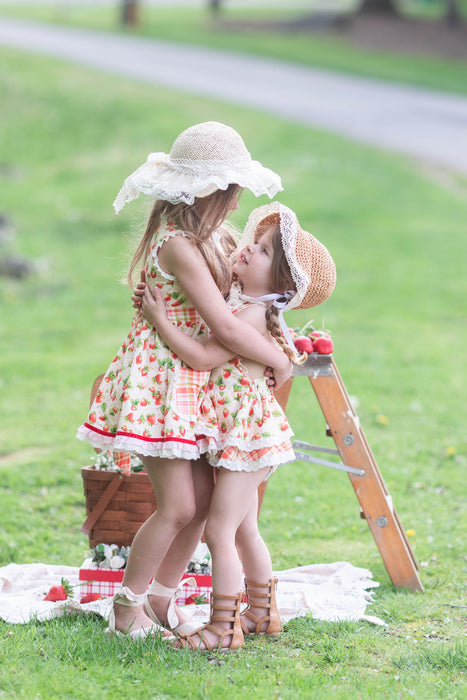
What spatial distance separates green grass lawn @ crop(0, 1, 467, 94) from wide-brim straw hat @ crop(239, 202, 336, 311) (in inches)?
765

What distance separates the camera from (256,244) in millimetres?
3307

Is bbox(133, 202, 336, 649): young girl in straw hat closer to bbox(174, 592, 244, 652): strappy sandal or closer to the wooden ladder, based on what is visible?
bbox(174, 592, 244, 652): strappy sandal

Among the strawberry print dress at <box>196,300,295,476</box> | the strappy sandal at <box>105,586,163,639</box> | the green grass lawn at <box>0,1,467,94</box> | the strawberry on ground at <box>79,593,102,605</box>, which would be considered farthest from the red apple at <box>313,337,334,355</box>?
the green grass lawn at <box>0,1,467,94</box>

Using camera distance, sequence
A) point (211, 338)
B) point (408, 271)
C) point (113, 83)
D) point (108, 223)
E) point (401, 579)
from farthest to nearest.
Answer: point (113, 83) → point (108, 223) → point (408, 271) → point (401, 579) → point (211, 338)

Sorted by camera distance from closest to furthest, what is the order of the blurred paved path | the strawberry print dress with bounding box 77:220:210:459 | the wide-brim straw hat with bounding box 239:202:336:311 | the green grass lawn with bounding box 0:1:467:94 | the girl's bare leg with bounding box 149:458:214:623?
the strawberry print dress with bounding box 77:220:210:459, the wide-brim straw hat with bounding box 239:202:336:311, the girl's bare leg with bounding box 149:458:214:623, the blurred paved path, the green grass lawn with bounding box 0:1:467:94

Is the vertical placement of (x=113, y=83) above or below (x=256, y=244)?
above

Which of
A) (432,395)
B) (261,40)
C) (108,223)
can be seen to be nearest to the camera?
(432,395)

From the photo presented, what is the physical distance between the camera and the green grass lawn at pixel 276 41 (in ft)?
79.8

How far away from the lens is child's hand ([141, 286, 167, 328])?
125 inches

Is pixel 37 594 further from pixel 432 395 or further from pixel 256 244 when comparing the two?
pixel 432 395

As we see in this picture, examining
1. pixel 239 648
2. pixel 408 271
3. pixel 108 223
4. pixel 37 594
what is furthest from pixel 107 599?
pixel 108 223

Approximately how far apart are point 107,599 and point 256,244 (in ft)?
4.80

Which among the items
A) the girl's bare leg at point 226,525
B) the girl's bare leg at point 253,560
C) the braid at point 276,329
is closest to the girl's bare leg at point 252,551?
the girl's bare leg at point 253,560

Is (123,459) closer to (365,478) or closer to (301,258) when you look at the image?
(301,258)
